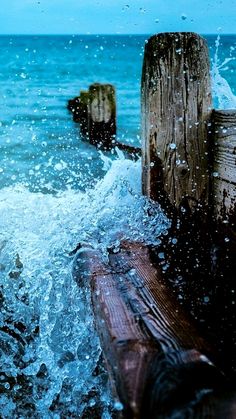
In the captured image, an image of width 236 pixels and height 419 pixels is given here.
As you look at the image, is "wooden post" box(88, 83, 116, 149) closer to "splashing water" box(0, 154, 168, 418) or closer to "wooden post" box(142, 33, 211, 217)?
"splashing water" box(0, 154, 168, 418)

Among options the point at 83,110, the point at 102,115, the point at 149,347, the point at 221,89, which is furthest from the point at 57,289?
the point at 83,110

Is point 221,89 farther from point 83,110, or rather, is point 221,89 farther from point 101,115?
point 83,110

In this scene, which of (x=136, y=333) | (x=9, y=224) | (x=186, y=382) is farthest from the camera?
(x=9, y=224)

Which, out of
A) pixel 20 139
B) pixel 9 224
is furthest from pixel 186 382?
pixel 20 139

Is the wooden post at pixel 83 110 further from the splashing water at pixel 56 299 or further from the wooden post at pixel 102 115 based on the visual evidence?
the splashing water at pixel 56 299

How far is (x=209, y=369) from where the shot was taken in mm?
1081

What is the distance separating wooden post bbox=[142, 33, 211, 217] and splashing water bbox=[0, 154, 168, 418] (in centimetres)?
18

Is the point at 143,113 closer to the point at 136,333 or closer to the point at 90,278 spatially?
the point at 90,278

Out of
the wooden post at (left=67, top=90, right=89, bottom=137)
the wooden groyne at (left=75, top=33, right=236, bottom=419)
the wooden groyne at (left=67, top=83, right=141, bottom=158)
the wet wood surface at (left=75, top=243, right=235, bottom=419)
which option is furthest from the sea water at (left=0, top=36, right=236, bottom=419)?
the wooden post at (left=67, top=90, right=89, bottom=137)

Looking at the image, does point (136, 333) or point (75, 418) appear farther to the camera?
point (75, 418)

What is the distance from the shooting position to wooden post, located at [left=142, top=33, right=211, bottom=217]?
260 centimetres

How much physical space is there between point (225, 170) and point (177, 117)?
432 millimetres

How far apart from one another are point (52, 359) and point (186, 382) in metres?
1.84

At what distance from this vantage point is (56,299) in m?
2.64
